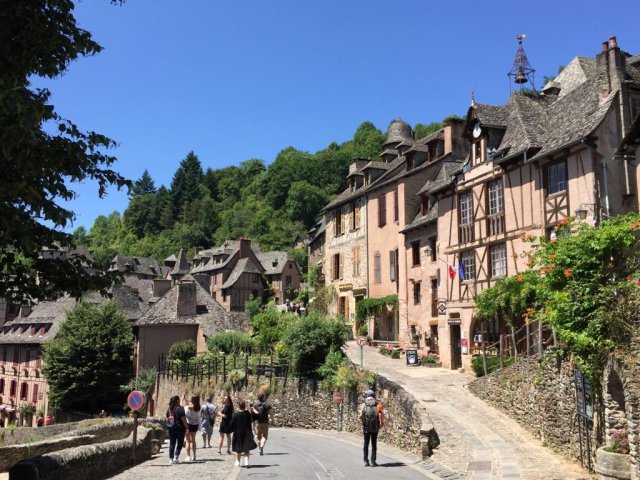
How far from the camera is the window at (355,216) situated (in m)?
38.5

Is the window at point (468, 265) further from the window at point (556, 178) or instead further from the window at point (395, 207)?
the window at point (395, 207)

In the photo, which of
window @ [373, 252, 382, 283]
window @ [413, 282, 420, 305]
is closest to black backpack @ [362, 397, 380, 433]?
window @ [413, 282, 420, 305]

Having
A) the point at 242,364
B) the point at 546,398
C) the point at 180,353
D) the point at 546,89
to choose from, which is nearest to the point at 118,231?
the point at 180,353

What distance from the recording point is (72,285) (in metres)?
9.75

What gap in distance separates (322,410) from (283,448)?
273 inches

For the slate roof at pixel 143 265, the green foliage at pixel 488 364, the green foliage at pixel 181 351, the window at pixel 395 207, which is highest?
the slate roof at pixel 143 265

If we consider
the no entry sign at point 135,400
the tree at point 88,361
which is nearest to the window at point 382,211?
the tree at point 88,361

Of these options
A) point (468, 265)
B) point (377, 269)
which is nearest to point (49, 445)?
point (468, 265)

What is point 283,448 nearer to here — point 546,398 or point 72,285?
point 546,398

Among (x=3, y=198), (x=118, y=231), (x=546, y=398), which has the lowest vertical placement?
(x=546, y=398)

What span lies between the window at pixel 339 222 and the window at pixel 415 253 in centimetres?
912

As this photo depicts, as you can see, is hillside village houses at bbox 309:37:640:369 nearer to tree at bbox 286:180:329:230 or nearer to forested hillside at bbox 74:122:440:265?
forested hillside at bbox 74:122:440:265

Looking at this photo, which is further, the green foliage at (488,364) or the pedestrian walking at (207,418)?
the green foliage at (488,364)

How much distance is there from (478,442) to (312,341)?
39.5ft
